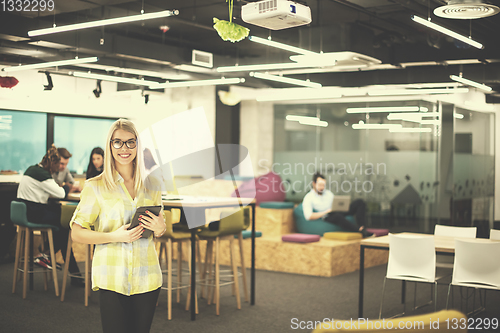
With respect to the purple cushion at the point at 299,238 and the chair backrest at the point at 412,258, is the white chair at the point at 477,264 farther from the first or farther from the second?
the purple cushion at the point at 299,238

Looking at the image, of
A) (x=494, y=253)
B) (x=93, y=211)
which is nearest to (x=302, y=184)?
(x=494, y=253)

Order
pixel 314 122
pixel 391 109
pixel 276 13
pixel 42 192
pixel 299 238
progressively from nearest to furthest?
pixel 276 13
pixel 42 192
pixel 299 238
pixel 391 109
pixel 314 122

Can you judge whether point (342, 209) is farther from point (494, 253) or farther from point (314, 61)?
point (494, 253)

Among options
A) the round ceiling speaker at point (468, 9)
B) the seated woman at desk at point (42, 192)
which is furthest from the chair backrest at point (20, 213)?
the round ceiling speaker at point (468, 9)

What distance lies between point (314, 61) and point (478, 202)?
5384mm

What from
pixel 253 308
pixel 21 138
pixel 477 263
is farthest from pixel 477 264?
pixel 21 138

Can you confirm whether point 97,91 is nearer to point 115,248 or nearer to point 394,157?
point 394,157

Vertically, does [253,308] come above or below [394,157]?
below

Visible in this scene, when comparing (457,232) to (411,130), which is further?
(411,130)

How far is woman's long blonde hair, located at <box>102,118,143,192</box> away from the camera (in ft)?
8.54

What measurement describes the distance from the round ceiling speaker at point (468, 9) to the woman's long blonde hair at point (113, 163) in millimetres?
3436

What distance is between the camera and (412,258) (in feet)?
16.2

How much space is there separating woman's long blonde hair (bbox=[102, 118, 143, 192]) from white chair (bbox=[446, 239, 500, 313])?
318 cm

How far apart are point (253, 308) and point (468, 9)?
360 cm
